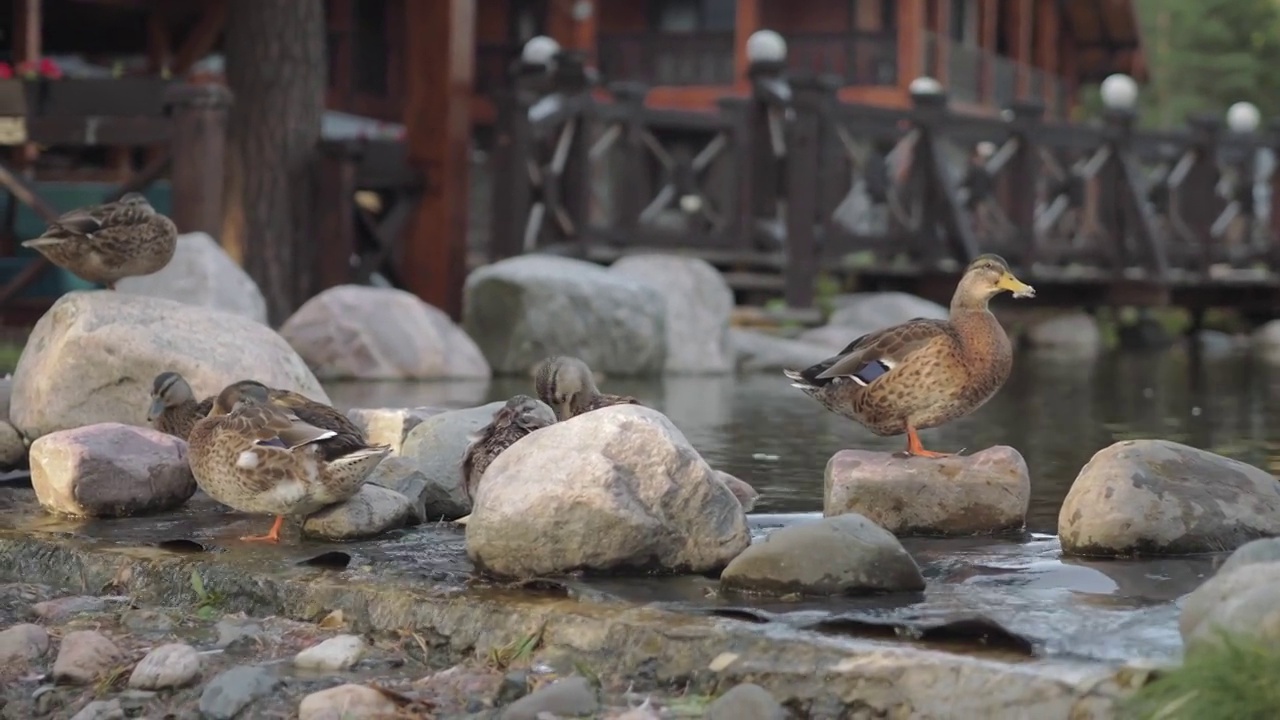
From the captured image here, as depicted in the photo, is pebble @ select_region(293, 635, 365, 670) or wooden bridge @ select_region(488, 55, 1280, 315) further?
wooden bridge @ select_region(488, 55, 1280, 315)

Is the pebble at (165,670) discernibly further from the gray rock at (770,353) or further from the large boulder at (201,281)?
the gray rock at (770,353)

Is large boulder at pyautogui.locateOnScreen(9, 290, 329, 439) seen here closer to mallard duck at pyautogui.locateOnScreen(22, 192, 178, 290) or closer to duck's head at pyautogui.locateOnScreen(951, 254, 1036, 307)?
mallard duck at pyautogui.locateOnScreen(22, 192, 178, 290)

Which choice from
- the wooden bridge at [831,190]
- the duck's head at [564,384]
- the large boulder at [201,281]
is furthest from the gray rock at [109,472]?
the wooden bridge at [831,190]

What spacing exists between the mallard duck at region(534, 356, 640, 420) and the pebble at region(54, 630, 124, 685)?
92.2 inches

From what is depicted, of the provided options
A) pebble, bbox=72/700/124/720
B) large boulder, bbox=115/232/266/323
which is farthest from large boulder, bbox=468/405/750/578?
large boulder, bbox=115/232/266/323

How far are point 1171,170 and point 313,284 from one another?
493 inches

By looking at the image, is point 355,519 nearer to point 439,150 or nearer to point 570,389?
point 570,389

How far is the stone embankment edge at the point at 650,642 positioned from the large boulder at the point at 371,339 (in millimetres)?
7666

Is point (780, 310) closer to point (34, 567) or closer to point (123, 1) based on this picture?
point (123, 1)

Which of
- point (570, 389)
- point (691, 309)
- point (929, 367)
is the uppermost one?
point (929, 367)

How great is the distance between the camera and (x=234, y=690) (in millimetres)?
4277

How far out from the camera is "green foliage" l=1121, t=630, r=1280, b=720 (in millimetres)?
3443

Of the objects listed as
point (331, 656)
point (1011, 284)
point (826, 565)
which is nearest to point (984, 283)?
point (1011, 284)

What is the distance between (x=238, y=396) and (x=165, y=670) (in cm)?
168
